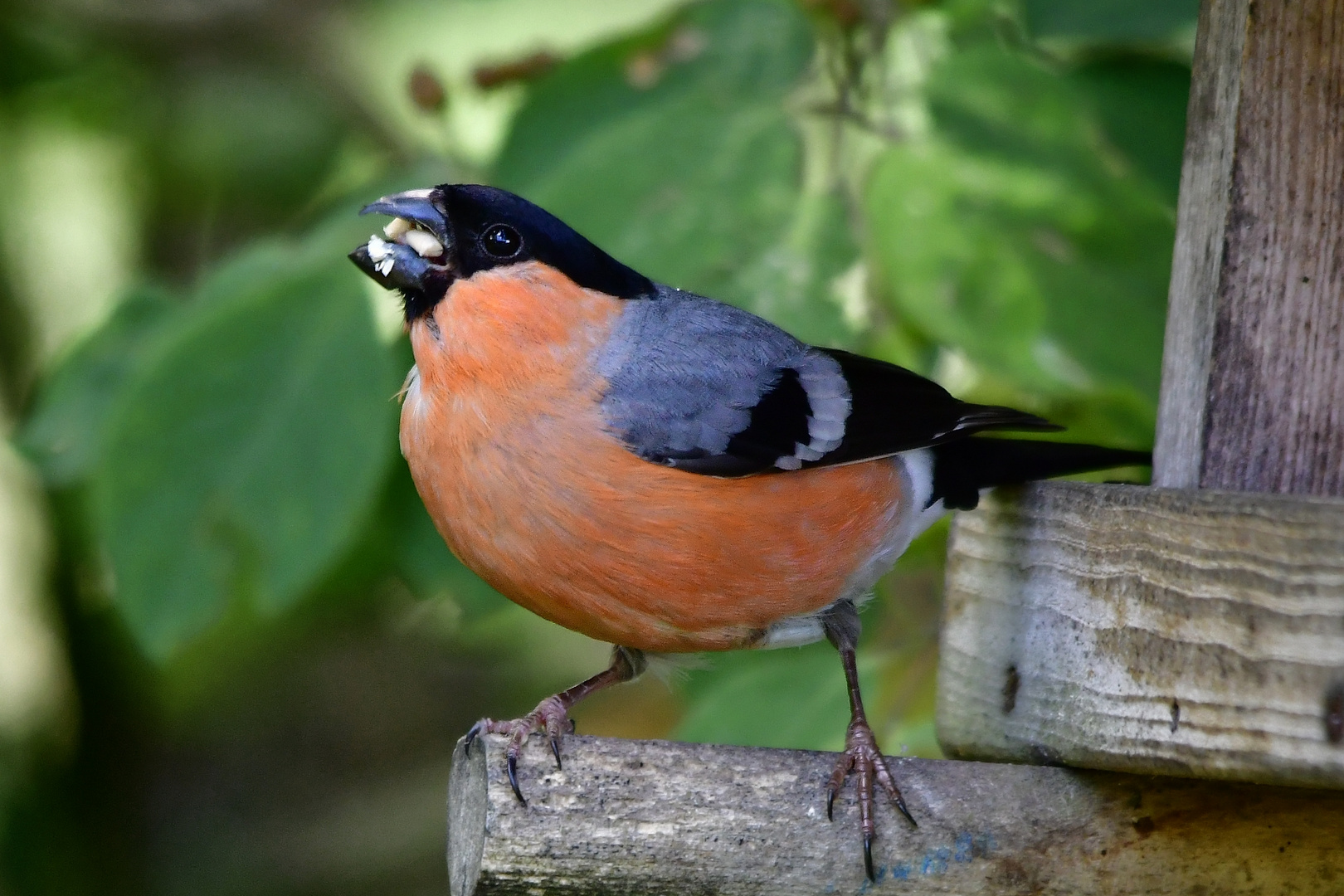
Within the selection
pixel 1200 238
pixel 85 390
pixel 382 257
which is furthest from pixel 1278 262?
pixel 85 390

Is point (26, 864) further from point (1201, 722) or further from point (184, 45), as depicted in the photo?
point (1201, 722)

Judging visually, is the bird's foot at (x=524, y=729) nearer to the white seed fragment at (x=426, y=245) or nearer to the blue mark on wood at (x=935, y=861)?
the blue mark on wood at (x=935, y=861)

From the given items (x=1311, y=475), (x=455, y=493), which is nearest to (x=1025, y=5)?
(x=1311, y=475)

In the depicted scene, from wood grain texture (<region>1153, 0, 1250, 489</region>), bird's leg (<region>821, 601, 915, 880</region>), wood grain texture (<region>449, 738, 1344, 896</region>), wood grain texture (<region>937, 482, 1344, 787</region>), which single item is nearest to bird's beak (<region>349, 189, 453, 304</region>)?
wood grain texture (<region>449, 738, 1344, 896</region>)

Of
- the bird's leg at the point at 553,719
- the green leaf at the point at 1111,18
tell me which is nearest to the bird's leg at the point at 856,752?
the bird's leg at the point at 553,719

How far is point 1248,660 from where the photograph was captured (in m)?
1.97

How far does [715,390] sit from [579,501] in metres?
0.46

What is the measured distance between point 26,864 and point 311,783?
1719 millimetres

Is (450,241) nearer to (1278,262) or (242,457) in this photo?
(242,457)

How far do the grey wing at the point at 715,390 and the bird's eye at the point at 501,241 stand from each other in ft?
0.84

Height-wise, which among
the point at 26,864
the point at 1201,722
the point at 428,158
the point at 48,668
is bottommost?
the point at 26,864

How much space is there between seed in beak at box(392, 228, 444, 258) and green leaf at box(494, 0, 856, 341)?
12.5 inches

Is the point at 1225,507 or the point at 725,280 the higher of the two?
the point at 725,280

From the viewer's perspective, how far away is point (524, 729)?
7.49ft
